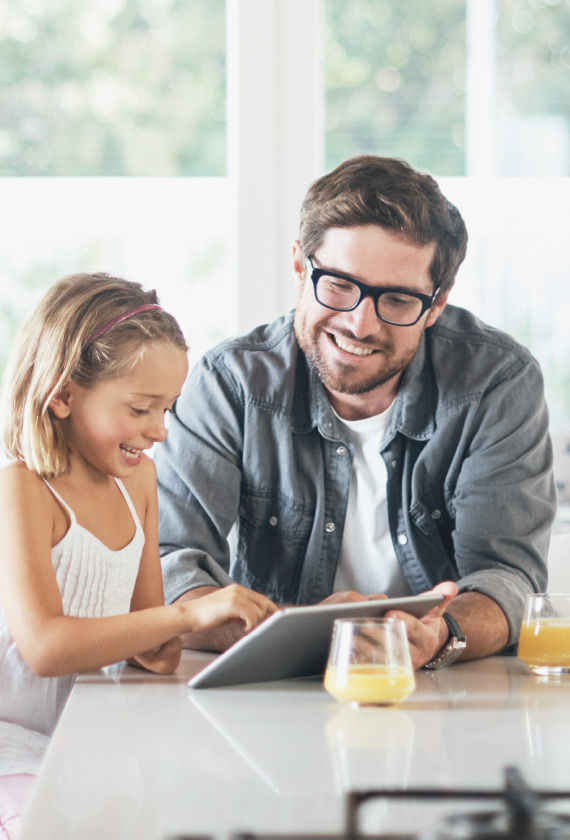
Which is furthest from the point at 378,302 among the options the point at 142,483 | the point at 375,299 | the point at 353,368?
the point at 142,483

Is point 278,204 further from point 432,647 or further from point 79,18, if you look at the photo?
point 432,647

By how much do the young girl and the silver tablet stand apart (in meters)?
0.07

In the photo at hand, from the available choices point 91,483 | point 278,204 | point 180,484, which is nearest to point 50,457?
point 91,483

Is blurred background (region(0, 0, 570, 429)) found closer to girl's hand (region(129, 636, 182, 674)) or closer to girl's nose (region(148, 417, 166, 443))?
girl's nose (region(148, 417, 166, 443))

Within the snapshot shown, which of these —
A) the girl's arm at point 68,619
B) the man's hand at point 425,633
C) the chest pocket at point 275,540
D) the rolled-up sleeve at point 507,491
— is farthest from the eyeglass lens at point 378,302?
the girl's arm at point 68,619

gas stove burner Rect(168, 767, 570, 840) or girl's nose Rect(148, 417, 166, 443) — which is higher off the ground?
girl's nose Rect(148, 417, 166, 443)

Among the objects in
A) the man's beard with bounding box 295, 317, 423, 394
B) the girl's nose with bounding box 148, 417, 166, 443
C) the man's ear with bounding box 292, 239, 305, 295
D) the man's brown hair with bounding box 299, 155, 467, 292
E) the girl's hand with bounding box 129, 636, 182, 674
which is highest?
the man's brown hair with bounding box 299, 155, 467, 292

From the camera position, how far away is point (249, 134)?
262 cm

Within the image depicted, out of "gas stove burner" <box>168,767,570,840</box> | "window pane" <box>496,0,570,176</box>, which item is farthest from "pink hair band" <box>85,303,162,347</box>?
"window pane" <box>496,0,570,176</box>

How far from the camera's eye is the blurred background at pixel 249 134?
8.66 feet

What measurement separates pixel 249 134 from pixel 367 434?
3.90 feet

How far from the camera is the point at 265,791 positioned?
72 centimetres

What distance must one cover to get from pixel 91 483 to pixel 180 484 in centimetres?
38

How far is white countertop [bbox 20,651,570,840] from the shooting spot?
26.2 inches
